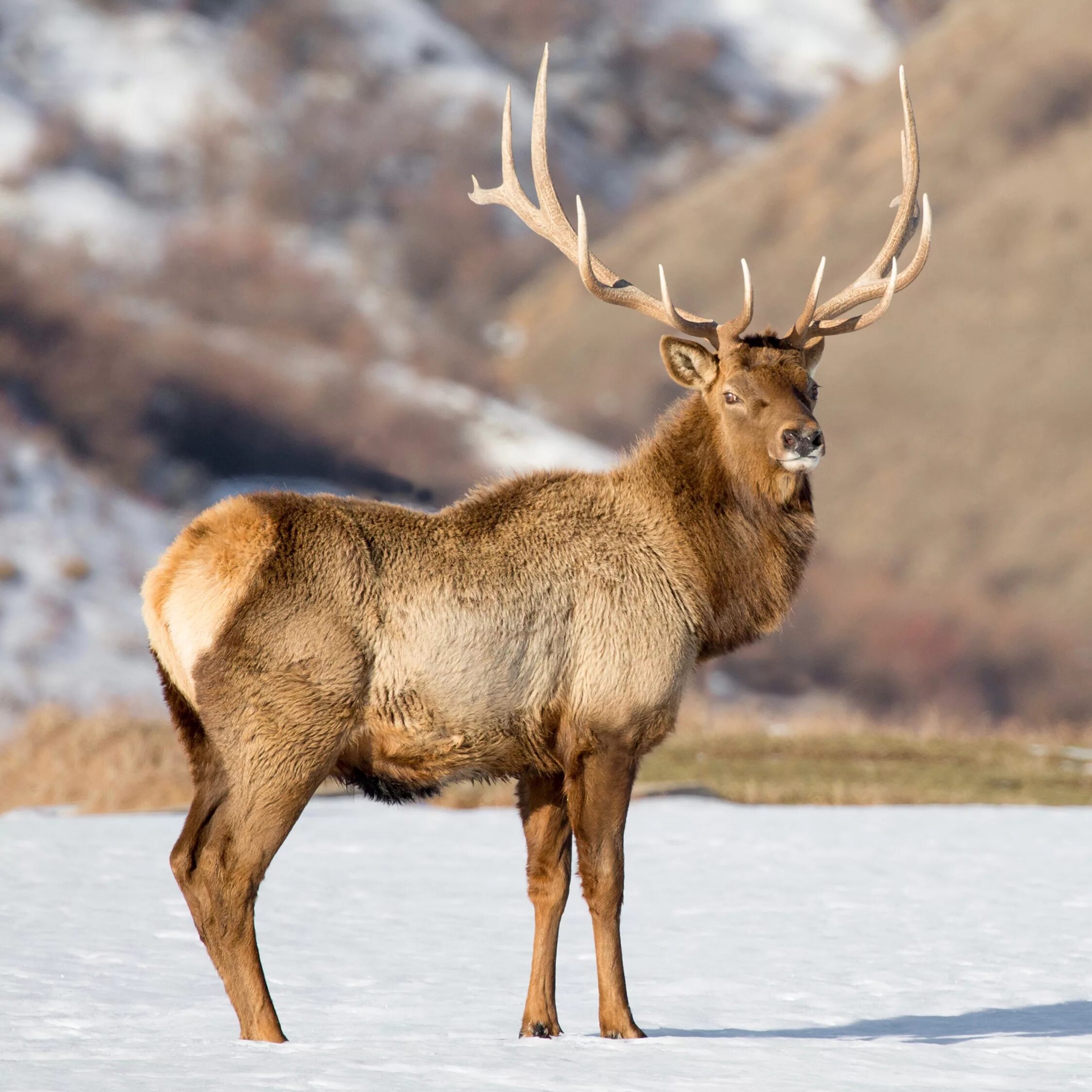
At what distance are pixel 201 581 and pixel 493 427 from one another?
38.9 metres

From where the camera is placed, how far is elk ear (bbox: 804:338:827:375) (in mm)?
8586

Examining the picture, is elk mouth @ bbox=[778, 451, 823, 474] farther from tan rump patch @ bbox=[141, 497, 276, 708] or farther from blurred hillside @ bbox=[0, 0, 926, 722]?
blurred hillside @ bbox=[0, 0, 926, 722]

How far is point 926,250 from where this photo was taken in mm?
9125

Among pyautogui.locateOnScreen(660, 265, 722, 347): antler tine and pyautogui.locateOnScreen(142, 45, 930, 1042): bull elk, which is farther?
pyautogui.locateOnScreen(660, 265, 722, 347): antler tine

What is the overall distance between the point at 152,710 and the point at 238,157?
74440mm

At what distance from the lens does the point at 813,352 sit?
866 cm

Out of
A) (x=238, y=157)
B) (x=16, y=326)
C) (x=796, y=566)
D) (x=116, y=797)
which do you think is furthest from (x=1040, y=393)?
(x=796, y=566)

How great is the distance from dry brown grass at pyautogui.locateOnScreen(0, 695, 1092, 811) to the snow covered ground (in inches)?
56.2

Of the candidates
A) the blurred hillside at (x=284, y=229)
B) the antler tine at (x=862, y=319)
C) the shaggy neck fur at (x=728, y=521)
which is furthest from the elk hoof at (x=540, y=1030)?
the blurred hillside at (x=284, y=229)

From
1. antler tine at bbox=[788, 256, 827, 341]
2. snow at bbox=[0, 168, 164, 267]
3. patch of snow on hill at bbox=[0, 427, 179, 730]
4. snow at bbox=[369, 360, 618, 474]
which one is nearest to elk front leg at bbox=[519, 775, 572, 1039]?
antler tine at bbox=[788, 256, 827, 341]

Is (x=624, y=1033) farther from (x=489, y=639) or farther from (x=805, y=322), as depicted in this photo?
(x=805, y=322)

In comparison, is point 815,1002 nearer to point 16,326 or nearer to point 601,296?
point 601,296

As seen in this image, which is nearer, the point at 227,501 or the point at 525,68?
the point at 227,501

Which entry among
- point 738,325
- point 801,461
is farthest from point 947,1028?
point 738,325
